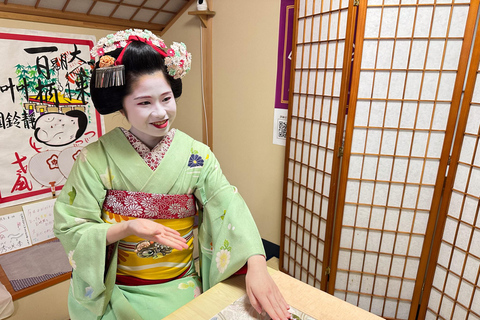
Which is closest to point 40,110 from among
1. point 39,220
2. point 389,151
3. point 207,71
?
point 39,220

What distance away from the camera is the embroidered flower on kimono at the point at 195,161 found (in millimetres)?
1246

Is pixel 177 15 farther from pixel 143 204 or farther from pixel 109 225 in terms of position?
pixel 109 225

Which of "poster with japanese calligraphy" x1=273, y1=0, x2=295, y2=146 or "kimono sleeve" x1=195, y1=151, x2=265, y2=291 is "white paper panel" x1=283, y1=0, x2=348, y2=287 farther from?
"kimono sleeve" x1=195, y1=151, x2=265, y2=291

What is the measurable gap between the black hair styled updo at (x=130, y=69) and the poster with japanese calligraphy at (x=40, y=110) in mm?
1688

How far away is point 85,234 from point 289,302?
705mm

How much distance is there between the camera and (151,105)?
1104 mm

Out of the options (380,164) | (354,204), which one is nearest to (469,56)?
(380,164)

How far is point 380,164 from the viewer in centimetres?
203

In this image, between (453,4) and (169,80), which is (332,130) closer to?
(453,4)

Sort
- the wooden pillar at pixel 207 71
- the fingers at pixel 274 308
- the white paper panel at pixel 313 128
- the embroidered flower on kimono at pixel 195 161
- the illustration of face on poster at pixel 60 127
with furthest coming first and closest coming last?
the wooden pillar at pixel 207 71, the illustration of face on poster at pixel 60 127, the white paper panel at pixel 313 128, the embroidered flower on kimono at pixel 195 161, the fingers at pixel 274 308

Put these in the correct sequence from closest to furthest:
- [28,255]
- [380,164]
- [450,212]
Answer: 1. [450,212]
2. [380,164]
3. [28,255]

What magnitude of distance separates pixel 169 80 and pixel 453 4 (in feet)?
5.24

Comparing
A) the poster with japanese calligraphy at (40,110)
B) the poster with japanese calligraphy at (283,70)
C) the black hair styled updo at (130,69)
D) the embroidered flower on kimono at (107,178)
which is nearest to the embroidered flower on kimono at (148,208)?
the embroidered flower on kimono at (107,178)

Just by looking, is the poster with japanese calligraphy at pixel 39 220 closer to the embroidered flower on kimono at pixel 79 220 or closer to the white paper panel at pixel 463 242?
the embroidered flower on kimono at pixel 79 220
